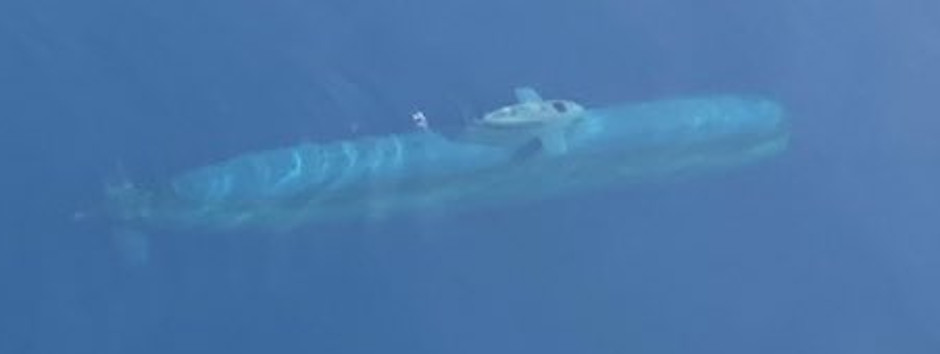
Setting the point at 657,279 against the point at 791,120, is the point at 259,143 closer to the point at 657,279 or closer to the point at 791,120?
the point at 657,279

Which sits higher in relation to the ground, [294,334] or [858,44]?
[858,44]

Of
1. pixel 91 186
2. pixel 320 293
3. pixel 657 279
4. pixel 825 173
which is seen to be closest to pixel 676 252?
pixel 657 279

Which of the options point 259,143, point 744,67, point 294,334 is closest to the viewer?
point 294,334
